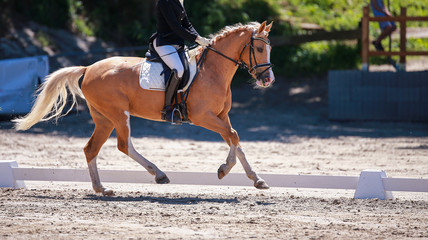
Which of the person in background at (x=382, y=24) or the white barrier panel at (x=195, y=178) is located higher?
the person in background at (x=382, y=24)

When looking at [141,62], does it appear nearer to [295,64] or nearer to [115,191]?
[115,191]

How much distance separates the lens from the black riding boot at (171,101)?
24.1 ft

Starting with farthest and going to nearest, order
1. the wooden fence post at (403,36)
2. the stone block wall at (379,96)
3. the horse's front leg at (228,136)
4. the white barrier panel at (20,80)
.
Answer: the wooden fence post at (403,36), the stone block wall at (379,96), the white barrier panel at (20,80), the horse's front leg at (228,136)

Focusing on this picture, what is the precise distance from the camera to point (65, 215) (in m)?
6.17

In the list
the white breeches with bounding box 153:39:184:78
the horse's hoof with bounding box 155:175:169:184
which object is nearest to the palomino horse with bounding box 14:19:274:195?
the horse's hoof with bounding box 155:175:169:184

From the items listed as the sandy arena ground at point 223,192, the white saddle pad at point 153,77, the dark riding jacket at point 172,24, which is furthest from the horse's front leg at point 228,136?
the dark riding jacket at point 172,24

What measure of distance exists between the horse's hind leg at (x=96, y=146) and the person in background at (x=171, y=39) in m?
0.77

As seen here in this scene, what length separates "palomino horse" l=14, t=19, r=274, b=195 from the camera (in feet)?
24.0

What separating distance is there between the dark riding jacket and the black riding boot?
45 centimetres

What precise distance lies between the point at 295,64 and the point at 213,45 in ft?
35.6

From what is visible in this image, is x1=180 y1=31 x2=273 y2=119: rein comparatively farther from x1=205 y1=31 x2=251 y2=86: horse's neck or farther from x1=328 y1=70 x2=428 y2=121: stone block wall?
x1=328 y1=70 x2=428 y2=121: stone block wall

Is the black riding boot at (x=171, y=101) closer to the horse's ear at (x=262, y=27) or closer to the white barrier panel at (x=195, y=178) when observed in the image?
the white barrier panel at (x=195, y=178)

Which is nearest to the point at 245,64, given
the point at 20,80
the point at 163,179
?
the point at 163,179

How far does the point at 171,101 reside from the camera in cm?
743
